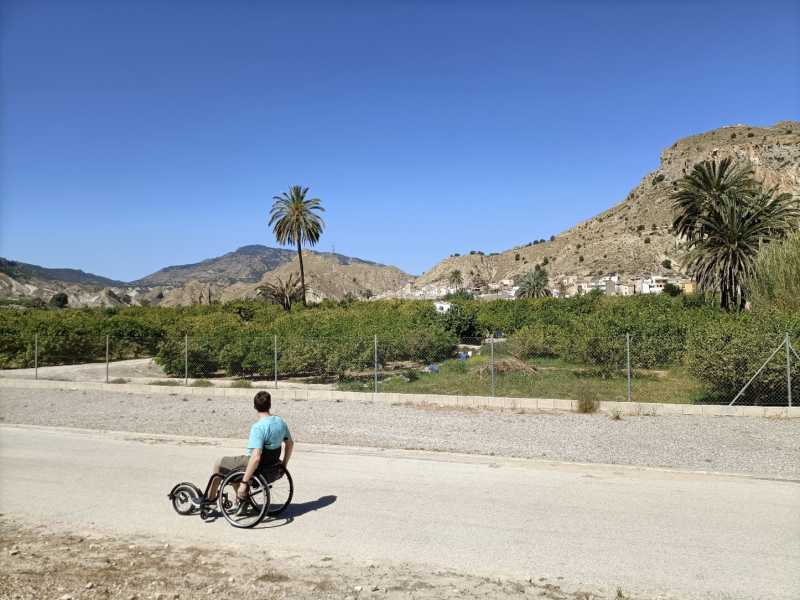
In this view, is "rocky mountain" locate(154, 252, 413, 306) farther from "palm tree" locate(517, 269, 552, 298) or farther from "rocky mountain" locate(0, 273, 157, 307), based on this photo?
"palm tree" locate(517, 269, 552, 298)

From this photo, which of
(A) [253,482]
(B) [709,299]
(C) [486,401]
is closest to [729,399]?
(C) [486,401]

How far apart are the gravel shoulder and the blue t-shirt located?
4464mm

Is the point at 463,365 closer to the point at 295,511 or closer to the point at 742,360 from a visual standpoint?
the point at 742,360

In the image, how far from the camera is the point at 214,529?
584cm

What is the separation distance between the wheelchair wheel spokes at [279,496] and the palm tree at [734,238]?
2788 centimetres

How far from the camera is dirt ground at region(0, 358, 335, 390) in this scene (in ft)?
59.0

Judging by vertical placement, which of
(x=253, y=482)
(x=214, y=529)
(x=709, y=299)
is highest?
(x=709, y=299)

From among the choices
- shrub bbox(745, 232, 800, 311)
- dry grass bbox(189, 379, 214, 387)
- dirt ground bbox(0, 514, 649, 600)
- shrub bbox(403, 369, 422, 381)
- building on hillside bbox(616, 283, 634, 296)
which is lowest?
dirt ground bbox(0, 514, 649, 600)

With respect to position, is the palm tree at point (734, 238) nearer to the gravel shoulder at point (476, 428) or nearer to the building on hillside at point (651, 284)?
the gravel shoulder at point (476, 428)

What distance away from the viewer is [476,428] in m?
11.5

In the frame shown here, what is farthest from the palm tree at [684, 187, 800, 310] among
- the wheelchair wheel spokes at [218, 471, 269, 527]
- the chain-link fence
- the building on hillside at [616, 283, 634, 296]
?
the building on hillside at [616, 283, 634, 296]

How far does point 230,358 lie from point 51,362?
31.8 feet

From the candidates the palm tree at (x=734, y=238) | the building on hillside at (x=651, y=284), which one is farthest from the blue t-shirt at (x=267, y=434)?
the building on hillside at (x=651, y=284)

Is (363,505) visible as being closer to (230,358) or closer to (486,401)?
(486,401)
